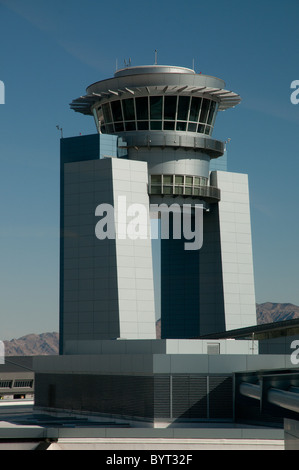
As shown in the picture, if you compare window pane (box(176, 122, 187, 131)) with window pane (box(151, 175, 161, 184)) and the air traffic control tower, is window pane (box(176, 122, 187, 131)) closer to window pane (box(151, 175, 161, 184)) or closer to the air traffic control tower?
the air traffic control tower

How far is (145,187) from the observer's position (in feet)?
289

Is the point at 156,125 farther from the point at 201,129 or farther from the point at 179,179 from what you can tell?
the point at 179,179

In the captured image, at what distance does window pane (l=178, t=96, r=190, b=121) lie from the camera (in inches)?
3536

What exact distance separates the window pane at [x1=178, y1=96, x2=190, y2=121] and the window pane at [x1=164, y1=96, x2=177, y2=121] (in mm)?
559

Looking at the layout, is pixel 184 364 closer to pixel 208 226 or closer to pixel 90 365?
pixel 90 365

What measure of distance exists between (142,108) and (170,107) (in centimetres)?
257

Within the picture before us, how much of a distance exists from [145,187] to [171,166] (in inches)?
166

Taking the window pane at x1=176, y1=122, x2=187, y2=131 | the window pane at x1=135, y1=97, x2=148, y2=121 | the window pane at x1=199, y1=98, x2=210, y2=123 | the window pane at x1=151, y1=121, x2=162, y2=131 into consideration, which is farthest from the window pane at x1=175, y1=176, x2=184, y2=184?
the window pane at x1=135, y1=97, x2=148, y2=121

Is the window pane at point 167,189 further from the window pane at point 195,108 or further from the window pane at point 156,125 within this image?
the window pane at point 195,108

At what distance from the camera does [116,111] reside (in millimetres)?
91312
